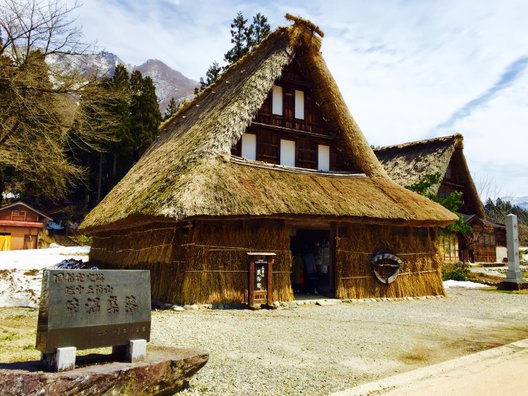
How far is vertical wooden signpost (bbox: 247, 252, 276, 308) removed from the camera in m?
10.4

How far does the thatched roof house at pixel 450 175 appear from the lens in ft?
81.7

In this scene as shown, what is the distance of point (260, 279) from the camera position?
10703 millimetres

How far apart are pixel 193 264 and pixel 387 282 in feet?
20.5

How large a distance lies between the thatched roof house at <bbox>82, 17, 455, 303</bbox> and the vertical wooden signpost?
0.89ft

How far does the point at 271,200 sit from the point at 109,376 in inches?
293

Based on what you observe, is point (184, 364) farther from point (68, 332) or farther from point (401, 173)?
point (401, 173)

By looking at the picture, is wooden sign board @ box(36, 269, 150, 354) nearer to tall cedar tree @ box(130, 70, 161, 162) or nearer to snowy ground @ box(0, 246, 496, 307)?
snowy ground @ box(0, 246, 496, 307)

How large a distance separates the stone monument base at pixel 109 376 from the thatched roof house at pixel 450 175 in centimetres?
2196

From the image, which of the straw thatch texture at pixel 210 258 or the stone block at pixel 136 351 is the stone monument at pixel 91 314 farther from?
the straw thatch texture at pixel 210 258

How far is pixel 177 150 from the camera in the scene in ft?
44.8

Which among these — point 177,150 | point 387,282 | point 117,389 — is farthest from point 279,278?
point 117,389

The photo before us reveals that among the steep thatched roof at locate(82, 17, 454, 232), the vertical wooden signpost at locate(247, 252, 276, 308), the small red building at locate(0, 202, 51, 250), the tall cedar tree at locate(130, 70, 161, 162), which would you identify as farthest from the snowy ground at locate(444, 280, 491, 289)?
the small red building at locate(0, 202, 51, 250)

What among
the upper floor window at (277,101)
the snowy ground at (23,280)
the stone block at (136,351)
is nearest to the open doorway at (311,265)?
the upper floor window at (277,101)

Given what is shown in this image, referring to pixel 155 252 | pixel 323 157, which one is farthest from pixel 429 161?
pixel 155 252
